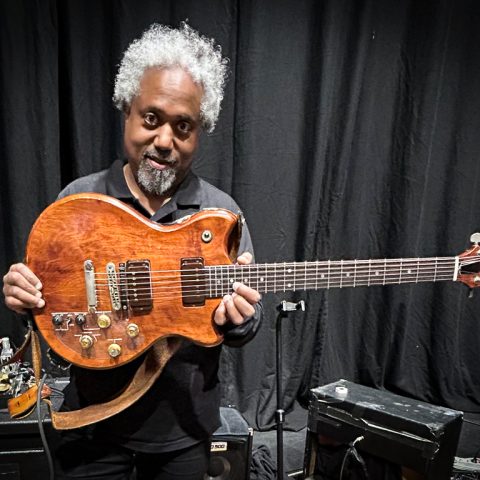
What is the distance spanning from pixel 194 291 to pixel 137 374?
0.28m

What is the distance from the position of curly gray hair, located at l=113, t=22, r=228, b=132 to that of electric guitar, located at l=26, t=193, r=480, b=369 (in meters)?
0.34

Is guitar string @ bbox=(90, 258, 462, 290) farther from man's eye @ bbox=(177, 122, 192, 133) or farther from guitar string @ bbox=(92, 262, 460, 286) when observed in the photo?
man's eye @ bbox=(177, 122, 192, 133)

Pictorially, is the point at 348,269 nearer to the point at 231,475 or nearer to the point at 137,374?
the point at 137,374

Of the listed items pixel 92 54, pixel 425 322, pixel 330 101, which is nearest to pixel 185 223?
pixel 92 54

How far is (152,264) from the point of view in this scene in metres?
1.02

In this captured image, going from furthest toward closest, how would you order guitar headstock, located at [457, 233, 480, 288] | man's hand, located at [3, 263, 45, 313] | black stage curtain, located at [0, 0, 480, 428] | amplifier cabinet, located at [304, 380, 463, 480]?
black stage curtain, located at [0, 0, 480, 428]
amplifier cabinet, located at [304, 380, 463, 480]
guitar headstock, located at [457, 233, 480, 288]
man's hand, located at [3, 263, 45, 313]

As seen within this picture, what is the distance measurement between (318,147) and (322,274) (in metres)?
1.27

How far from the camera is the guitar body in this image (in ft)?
3.17

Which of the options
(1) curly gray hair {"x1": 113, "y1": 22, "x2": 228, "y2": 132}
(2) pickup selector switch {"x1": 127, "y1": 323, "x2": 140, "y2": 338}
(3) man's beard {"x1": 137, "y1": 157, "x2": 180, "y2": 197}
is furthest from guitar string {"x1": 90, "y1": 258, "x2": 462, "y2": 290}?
(1) curly gray hair {"x1": 113, "y1": 22, "x2": 228, "y2": 132}

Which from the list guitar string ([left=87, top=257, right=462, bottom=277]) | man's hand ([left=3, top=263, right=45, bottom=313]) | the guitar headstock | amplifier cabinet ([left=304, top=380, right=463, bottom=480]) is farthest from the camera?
amplifier cabinet ([left=304, top=380, right=463, bottom=480])

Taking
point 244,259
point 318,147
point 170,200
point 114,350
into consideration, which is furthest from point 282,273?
point 318,147

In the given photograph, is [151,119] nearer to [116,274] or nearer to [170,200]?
[170,200]

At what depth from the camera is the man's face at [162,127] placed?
105cm

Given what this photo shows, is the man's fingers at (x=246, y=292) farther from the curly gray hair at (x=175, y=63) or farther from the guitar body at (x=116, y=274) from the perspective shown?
the curly gray hair at (x=175, y=63)
